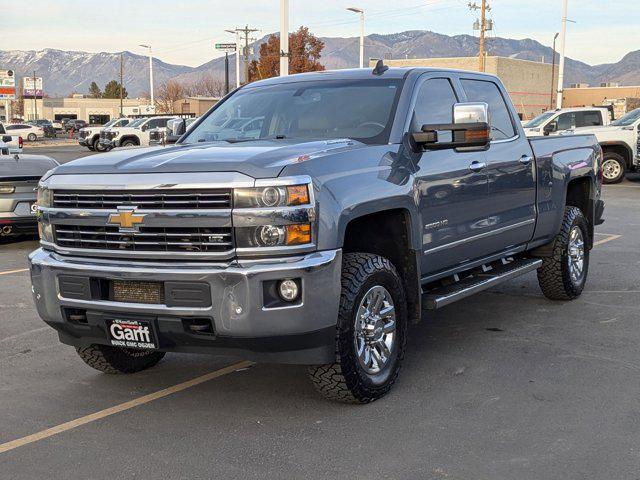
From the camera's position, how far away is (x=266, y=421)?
4867 millimetres

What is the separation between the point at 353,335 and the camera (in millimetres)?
4891

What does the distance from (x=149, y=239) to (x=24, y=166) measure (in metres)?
7.59

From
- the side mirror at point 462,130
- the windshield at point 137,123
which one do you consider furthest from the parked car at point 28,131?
the side mirror at point 462,130

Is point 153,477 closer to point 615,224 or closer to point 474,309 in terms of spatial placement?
point 474,309

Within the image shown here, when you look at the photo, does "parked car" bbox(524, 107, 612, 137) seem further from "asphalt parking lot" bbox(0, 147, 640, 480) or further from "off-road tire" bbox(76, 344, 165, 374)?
"off-road tire" bbox(76, 344, 165, 374)

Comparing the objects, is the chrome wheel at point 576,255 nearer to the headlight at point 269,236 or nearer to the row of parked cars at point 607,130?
the headlight at point 269,236

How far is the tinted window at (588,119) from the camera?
2344 cm

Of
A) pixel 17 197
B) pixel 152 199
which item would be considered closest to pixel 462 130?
pixel 152 199

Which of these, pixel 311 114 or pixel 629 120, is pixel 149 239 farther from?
pixel 629 120

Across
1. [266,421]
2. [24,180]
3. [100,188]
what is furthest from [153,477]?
[24,180]

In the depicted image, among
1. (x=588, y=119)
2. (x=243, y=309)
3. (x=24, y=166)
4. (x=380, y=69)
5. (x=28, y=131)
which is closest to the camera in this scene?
(x=243, y=309)

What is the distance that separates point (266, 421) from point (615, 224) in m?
10.6

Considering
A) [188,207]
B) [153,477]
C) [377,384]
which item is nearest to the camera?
[153,477]

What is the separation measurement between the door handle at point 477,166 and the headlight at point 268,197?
209 centimetres
